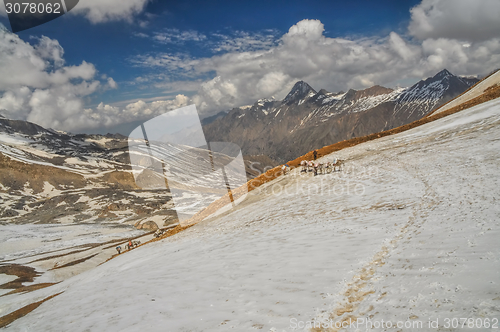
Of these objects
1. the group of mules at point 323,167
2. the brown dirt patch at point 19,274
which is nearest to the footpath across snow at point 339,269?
the group of mules at point 323,167

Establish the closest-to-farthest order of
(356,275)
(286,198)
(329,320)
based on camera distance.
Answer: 1. (329,320)
2. (356,275)
3. (286,198)

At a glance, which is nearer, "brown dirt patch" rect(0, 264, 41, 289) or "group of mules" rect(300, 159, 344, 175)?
"group of mules" rect(300, 159, 344, 175)

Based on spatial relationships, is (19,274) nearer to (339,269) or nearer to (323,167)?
(323,167)

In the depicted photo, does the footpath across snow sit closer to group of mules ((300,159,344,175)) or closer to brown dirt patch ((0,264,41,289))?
group of mules ((300,159,344,175))

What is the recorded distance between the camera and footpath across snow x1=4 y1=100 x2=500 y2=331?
7184mm

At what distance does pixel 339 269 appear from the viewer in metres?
9.83

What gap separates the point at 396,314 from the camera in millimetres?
6484

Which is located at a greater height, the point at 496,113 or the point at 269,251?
the point at 496,113

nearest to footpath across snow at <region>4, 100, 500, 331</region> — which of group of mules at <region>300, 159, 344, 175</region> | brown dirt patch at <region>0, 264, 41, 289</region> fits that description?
group of mules at <region>300, 159, 344, 175</region>

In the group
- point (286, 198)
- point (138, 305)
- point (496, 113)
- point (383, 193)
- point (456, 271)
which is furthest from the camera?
point (496, 113)

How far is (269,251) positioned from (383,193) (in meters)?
11.3

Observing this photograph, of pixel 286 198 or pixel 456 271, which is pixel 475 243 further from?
pixel 286 198

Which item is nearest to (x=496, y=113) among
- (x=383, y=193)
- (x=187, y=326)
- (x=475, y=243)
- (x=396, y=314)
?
(x=383, y=193)

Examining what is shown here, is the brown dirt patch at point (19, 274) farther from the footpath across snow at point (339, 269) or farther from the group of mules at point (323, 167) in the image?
the group of mules at point (323, 167)
